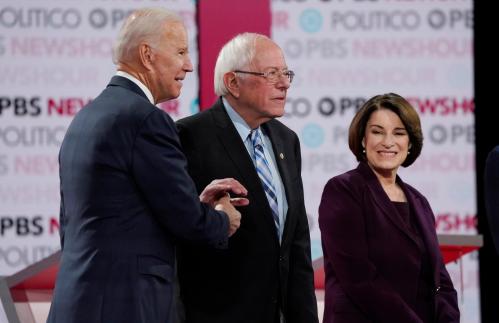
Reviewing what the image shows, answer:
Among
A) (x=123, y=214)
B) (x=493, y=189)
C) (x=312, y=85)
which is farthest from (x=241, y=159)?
(x=312, y=85)

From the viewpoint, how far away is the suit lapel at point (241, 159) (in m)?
3.16

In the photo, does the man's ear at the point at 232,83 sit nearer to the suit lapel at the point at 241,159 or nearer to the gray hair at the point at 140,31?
the suit lapel at the point at 241,159

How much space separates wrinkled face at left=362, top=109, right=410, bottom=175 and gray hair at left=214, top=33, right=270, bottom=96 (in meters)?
0.56

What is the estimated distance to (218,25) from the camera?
6262mm

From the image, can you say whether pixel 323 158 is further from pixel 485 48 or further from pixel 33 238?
pixel 33 238

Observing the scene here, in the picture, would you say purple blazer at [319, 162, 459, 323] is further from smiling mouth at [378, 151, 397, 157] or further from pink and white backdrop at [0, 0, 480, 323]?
pink and white backdrop at [0, 0, 480, 323]

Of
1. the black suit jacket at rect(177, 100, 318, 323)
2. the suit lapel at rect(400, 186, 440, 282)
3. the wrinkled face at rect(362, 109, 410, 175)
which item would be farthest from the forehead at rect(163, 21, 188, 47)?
the suit lapel at rect(400, 186, 440, 282)

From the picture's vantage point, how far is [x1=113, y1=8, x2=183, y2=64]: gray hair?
2824 millimetres

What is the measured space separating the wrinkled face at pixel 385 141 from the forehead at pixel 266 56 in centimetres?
47

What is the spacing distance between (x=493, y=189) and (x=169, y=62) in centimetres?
152

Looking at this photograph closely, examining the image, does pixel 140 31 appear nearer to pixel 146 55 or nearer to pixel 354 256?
pixel 146 55

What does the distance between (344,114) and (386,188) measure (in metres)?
2.72

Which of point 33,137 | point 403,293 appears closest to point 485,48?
point 33,137

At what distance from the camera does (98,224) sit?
8.67 feet
